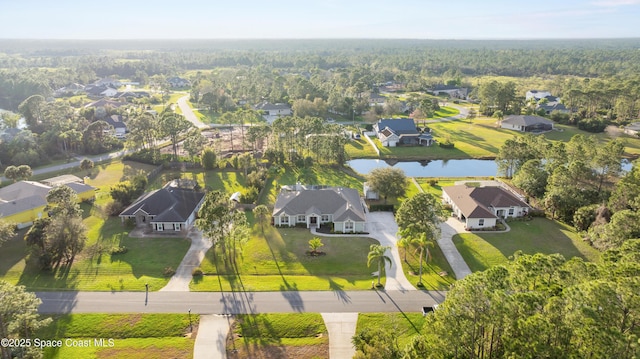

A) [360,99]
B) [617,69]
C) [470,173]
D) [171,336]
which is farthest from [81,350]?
[617,69]

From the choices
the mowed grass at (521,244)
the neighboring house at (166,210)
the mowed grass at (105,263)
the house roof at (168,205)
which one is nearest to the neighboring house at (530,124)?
the mowed grass at (521,244)

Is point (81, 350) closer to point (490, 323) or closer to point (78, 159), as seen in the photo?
point (490, 323)

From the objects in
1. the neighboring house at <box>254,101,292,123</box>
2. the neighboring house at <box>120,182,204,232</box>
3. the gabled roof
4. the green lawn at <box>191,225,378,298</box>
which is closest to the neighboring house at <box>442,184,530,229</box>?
the gabled roof

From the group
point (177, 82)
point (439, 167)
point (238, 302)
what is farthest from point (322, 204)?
point (177, 82)

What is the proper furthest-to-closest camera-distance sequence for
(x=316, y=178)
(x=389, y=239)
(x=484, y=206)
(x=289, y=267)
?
(x=316, y=178) < (x=484, y=206) < (x=389, y=239) < (x=289, y=267)

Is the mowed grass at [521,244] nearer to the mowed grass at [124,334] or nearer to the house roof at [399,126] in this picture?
the mowed grass at [124,334]

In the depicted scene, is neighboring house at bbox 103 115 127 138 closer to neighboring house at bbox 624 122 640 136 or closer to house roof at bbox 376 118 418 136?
house roof at bbox 376 118 418 136

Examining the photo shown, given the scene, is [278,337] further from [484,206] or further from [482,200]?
[482,200]
